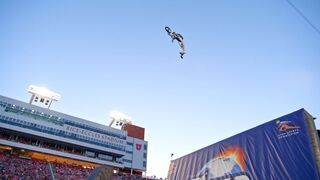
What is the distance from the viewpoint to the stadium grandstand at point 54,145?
38537 millimetres

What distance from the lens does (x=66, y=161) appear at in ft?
164

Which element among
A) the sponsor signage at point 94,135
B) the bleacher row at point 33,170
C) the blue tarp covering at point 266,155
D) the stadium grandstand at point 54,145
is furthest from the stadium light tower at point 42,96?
the blue tarp covering at point 266,155

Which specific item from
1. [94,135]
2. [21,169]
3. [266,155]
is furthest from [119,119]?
[266,155]

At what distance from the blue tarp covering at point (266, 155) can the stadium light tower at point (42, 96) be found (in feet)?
139

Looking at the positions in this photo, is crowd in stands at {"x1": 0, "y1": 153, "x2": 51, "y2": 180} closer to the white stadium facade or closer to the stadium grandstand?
the stadium grandstand

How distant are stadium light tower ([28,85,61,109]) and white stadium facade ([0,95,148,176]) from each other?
431mm

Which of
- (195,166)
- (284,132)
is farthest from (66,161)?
(284,132)

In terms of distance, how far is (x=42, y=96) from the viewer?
5088cm

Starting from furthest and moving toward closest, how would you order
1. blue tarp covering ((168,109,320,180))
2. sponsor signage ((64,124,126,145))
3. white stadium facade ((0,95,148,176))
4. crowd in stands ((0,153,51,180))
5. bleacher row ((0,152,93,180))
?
sponsor signage ((64,124,126,145)) → white stadium facade ((0,95,148,176)) → bleacher row ((0,152,93,180)) → crowd in stands ((0,153,51,180)) → blue tarp covering ((168,109,320,180))

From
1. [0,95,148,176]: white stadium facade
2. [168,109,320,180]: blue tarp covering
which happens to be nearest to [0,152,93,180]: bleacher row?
[0,95,148,176]: white stadium facade

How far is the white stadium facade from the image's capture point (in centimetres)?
4309

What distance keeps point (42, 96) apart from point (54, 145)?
10542 mm

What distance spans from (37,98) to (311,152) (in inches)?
2028

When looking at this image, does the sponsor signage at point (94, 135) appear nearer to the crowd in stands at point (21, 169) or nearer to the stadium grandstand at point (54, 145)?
the stadium grandstand at point (54, 145)
